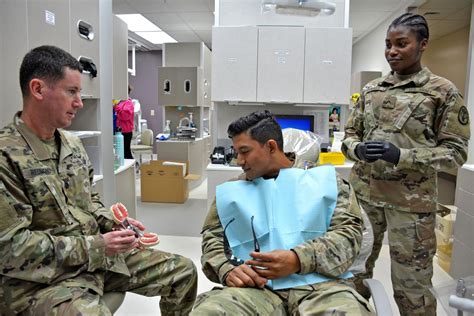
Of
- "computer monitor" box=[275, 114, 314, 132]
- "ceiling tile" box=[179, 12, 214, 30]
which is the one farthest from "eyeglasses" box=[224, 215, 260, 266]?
"ceiling tile" box=[179, 12, 214, 30]

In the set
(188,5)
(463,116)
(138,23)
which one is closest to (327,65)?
(463,116)

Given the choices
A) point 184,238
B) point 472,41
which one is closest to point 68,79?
point 184,238

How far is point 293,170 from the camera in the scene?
138 centimetres

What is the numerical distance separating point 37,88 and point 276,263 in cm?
100

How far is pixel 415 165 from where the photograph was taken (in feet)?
5.21

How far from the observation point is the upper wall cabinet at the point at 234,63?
9.63 feet

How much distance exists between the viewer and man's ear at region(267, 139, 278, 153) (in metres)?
1.37

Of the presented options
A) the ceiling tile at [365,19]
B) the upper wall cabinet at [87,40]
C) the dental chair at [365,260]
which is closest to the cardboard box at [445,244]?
the dental chair at [365,260]

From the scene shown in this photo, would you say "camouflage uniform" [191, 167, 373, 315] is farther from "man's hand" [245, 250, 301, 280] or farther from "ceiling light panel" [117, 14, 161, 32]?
"ceiling light panel" [117, 14, 161, 32]

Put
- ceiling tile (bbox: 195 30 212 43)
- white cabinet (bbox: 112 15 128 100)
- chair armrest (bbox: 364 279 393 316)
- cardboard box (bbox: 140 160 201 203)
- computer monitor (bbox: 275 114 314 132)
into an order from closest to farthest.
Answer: chair armrest (bbox: 364 279 393 316), white cabinet (bbox: 112 15 128 100), computer monitor (bbox: 275 114 314 132), cardboard box (bbox: 140 160 201 203), ceiling tile (bbox: 195 30 212 43)

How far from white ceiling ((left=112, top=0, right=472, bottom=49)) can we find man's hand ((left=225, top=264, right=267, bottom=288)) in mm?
4804

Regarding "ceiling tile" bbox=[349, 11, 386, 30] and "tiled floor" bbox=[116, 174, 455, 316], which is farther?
"ceiling tile" bbox=[349, 11, 386, 30]

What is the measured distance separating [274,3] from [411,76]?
5.24ft

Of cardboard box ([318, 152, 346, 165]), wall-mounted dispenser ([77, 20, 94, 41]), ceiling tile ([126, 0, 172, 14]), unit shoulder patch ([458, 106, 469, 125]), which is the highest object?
ceiling tile ([126, 0, 172, 14])
